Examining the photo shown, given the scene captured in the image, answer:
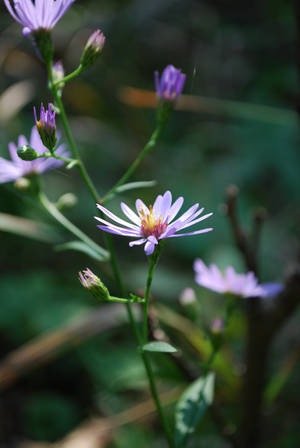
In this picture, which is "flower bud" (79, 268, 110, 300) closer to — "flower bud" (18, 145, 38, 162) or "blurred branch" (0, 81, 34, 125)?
"flower bud" (18, 145, 38, 162)

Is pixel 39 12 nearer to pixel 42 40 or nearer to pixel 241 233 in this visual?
pixel 42 40

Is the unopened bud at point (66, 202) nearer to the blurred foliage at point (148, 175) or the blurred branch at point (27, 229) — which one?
the blurred foliage at point (148, 175)

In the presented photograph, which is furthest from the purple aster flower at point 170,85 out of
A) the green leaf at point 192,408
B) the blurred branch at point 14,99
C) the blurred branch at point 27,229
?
the blurred branch at point 14,99

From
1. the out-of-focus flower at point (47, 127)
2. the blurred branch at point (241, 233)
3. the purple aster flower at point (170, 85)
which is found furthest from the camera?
the blurred branch at point (241, 233)

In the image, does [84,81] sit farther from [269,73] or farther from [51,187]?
[269,73]

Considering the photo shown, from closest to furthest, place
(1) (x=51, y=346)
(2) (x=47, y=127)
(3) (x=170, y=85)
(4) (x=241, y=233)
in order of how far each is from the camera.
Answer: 1. (2) (x=47, y=127)
2. (3) (x=170, y=85)
3. (4) (x=241, y=233)
4. (1) (x=51, y=346)

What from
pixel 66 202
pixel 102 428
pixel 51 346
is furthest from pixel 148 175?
pixel 66 202

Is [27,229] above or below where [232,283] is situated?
below
